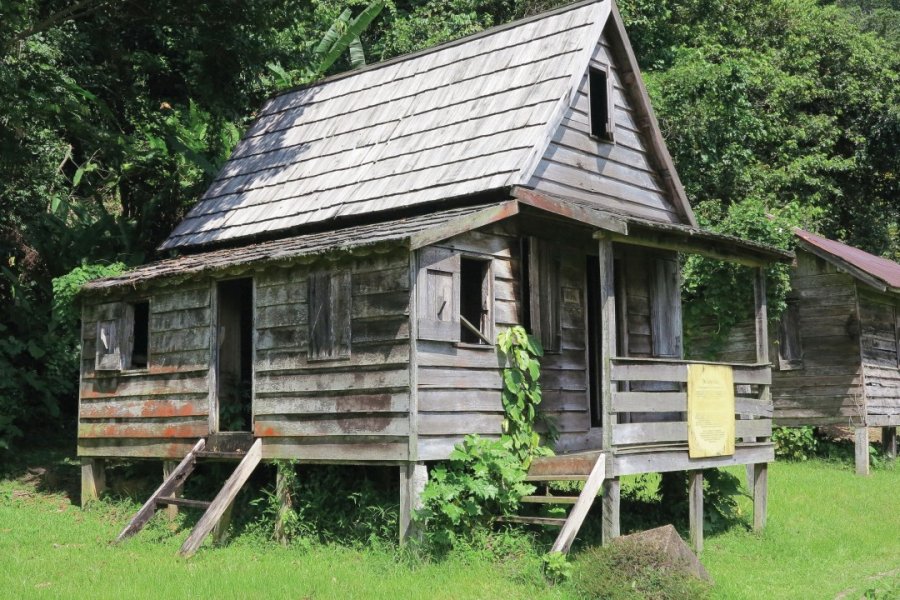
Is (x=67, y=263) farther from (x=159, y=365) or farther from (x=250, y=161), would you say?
(x=159, y=365)

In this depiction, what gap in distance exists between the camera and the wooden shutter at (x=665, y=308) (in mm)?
15852

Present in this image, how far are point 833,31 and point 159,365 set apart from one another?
26.5 m

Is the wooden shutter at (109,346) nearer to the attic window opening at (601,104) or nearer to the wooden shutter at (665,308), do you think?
the attic window opening at (601,104)

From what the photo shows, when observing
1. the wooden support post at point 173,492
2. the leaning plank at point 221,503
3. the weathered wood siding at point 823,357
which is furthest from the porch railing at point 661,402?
the weathered wood siding at point 823,357

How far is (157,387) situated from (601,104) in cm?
817

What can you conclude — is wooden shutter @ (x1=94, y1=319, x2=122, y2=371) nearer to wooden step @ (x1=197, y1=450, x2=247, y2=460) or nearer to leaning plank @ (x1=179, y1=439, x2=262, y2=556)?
wooden step @ (x1=197, y1=450, x2=247, y2=460)

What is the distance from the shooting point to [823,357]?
74.6ft

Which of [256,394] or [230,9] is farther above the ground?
[230,9]

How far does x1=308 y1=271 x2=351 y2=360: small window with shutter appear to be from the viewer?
13062 millimetres

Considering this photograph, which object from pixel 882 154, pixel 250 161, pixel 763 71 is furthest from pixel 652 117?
pixel 882 154

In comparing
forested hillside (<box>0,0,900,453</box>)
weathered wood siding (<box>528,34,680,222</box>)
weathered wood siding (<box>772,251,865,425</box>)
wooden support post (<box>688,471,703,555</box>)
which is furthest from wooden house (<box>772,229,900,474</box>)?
wooden support post (<box>688,471,703,555</box>)

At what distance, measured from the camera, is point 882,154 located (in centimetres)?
3303

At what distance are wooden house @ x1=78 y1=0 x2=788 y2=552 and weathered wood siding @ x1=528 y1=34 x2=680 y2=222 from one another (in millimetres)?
39

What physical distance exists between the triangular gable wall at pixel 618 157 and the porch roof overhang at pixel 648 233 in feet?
3.74
